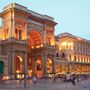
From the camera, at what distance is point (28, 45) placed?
229ft

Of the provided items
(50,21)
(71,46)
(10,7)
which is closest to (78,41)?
(71,46)

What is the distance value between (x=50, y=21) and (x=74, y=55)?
3019 centimetres

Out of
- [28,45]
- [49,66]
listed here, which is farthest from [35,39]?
[49,66]

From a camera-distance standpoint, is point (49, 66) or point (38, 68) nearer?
point (38, 68)

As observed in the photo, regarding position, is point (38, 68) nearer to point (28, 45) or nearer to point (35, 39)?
point (35, 39)

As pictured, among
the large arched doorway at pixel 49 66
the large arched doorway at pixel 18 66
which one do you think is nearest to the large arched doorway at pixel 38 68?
the large arched doorway at pixel 49 66

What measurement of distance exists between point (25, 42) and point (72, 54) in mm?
40238

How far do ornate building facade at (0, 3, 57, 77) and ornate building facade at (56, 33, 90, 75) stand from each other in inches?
780

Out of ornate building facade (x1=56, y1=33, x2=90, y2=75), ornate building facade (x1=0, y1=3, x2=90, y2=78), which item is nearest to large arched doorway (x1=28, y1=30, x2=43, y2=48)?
ornate building facade (x1=0, y1=3, x2=90, y2=78)

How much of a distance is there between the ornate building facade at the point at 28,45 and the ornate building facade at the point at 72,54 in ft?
1.33

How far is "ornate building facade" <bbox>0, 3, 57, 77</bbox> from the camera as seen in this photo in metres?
60.6

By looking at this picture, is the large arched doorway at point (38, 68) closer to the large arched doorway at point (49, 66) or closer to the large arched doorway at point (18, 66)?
the large arched doorway at point (49, 66)

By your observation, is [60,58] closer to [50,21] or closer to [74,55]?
[74,55]

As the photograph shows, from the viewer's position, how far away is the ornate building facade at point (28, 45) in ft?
199
